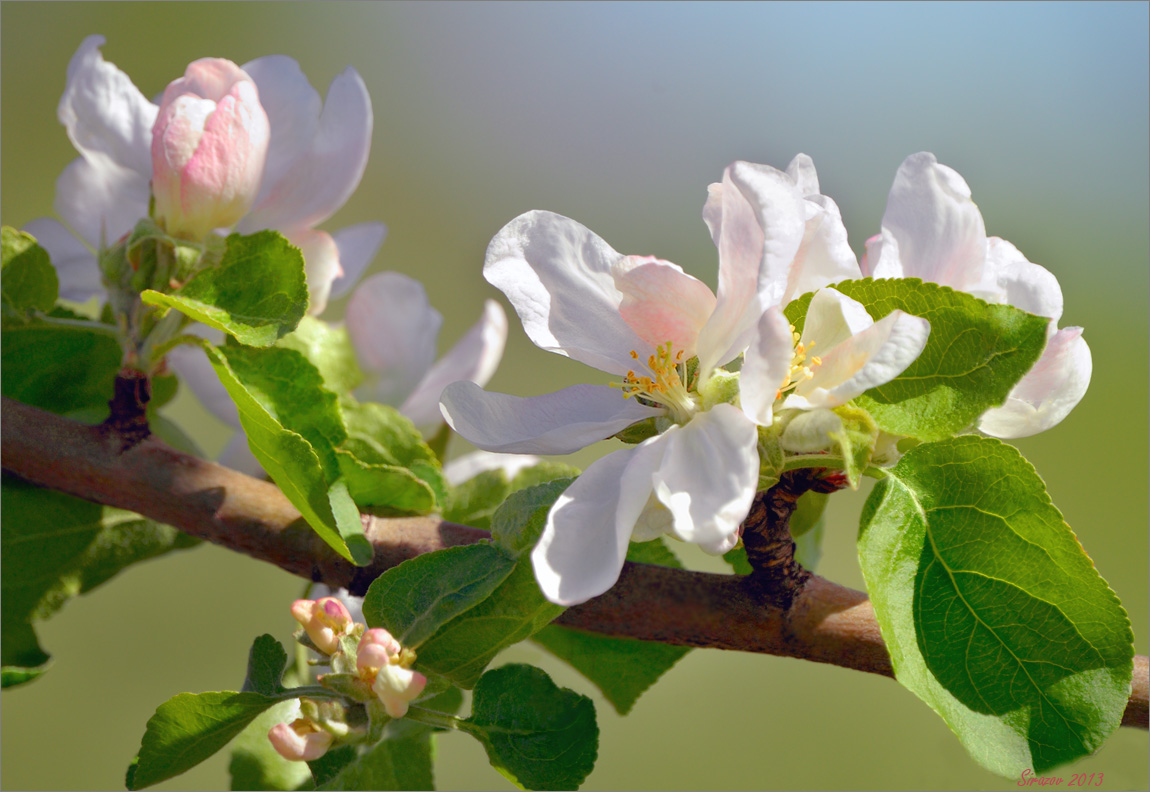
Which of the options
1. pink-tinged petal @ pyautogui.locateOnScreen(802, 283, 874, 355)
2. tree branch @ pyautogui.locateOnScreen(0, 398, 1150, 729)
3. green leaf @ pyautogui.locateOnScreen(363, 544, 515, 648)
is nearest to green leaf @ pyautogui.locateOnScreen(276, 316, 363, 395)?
tree branch @ pyautogui.locateOnScreen(0, 398, 1150, 729)

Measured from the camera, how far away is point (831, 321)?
34cm

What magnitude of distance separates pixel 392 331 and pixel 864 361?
424mm

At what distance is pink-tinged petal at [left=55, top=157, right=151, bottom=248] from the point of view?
1.98ft

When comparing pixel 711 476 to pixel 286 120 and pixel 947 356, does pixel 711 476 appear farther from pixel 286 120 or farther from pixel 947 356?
pixel 286 120

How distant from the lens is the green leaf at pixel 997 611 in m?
0.34

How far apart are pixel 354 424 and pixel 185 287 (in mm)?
124

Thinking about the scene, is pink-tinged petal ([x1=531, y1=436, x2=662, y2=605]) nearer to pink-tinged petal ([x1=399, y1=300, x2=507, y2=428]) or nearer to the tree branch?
the tree branch

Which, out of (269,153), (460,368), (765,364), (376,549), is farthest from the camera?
(460,368)

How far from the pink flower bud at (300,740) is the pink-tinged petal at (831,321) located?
237 mm

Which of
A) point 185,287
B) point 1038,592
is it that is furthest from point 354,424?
point 1038,592

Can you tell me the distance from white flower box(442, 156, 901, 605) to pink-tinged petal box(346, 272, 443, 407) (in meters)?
0.31

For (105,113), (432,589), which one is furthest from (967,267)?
(105,113)

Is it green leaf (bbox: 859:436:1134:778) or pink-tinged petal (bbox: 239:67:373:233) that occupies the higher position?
pink-tinged petal (bbox: 239:67:373:233)

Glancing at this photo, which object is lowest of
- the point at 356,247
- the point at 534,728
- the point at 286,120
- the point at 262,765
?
the point at 262,765
